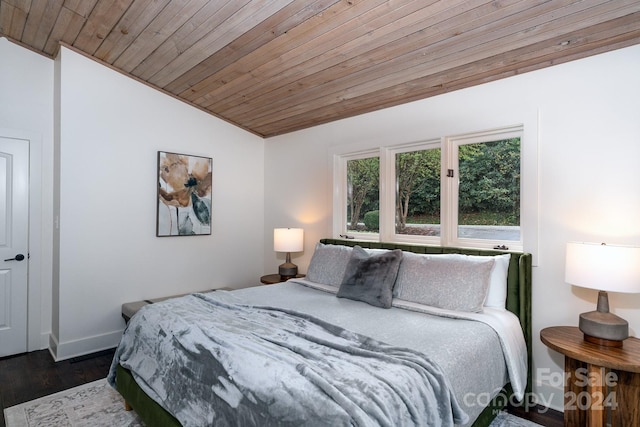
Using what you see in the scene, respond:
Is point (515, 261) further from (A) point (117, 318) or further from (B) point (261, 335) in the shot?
(A) point (117, 318)

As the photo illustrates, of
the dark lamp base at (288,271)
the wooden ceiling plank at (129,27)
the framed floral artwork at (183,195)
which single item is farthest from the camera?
the dark lamp base at (288,271)

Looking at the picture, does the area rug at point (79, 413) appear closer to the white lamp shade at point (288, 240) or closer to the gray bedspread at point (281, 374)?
the gray bedspread at point (281, 374)

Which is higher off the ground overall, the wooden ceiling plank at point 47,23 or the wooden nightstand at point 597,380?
the wooden ceiling plank at point 47,23

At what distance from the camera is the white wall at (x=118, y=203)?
3.17 metres

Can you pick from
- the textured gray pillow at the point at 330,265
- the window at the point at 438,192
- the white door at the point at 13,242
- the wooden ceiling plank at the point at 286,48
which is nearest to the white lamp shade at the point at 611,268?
the window at the point at 438,192

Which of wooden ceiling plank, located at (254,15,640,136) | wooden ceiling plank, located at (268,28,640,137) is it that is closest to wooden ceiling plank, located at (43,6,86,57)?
wooden ceiling plank, located at (268,28,640,137)

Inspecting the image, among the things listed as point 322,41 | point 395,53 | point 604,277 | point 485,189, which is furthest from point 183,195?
point 604,277

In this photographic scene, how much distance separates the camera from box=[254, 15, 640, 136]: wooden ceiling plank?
2016 mm

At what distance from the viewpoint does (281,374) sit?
134 cm

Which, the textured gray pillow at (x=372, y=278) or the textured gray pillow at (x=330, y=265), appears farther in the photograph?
the textured gray pillow at (x=330, y=265)

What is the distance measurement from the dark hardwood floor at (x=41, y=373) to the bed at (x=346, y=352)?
76cm

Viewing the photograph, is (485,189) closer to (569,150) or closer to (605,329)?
(569,150)

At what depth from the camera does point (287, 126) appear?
416cm

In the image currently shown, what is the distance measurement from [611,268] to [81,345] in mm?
4137
